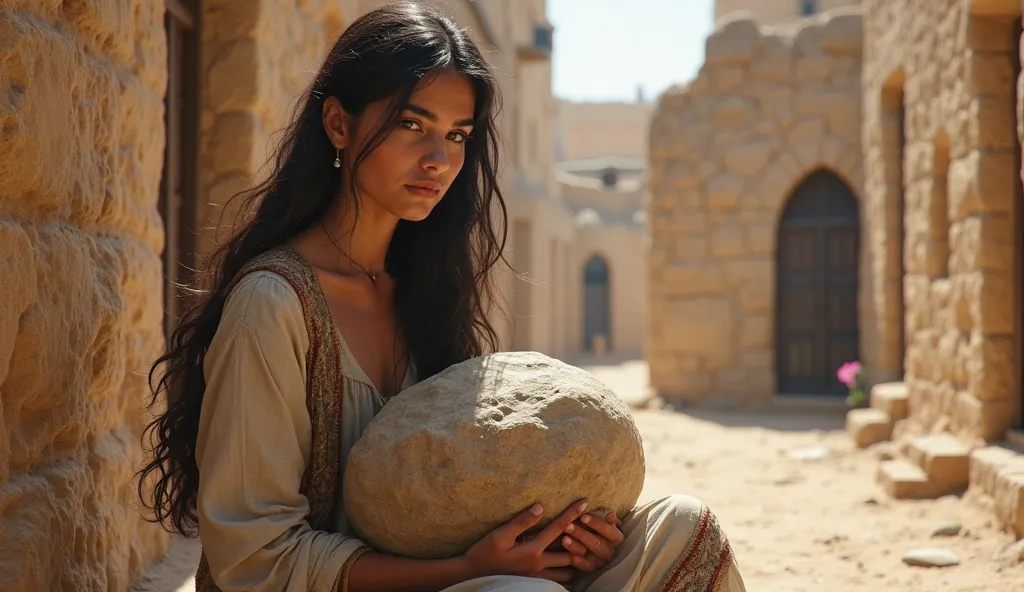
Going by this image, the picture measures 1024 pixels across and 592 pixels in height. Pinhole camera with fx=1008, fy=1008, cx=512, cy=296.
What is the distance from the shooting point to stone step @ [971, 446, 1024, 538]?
14.4ft

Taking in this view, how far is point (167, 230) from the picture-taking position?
13.8ft

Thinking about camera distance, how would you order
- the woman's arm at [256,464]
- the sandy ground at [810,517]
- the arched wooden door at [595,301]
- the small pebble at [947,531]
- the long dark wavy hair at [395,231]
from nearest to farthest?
the woman's arm at [256,464]
the long dark wavy hair at [395,231]
the sandy ground at [810,517]
the small pebble at [947,531]
the arched wooden door at [595,301]

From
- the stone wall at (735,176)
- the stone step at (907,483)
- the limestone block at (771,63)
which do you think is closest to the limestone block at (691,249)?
the stone wall at (735,176)

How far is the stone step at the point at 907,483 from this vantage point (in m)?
5.64

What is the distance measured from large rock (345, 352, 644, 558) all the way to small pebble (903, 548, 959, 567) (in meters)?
2.74

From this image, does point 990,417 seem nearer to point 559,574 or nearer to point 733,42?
point 559,574

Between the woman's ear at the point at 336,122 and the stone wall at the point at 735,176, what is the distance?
8662 millimetres

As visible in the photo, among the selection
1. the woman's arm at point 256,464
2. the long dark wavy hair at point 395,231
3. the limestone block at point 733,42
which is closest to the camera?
the woman's arm at point 256,464

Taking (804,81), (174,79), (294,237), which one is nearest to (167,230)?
(174,79)

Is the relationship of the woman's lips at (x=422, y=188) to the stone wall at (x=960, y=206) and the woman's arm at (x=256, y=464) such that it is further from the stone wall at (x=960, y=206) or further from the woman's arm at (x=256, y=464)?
the stone wall at (x=960, y=206)

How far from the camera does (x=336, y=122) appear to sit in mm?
2332

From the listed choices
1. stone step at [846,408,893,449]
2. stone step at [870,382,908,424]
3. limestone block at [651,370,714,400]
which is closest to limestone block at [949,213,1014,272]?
stone step at [870,382,908,424]

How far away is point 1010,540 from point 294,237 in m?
3.60

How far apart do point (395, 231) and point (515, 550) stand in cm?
103
